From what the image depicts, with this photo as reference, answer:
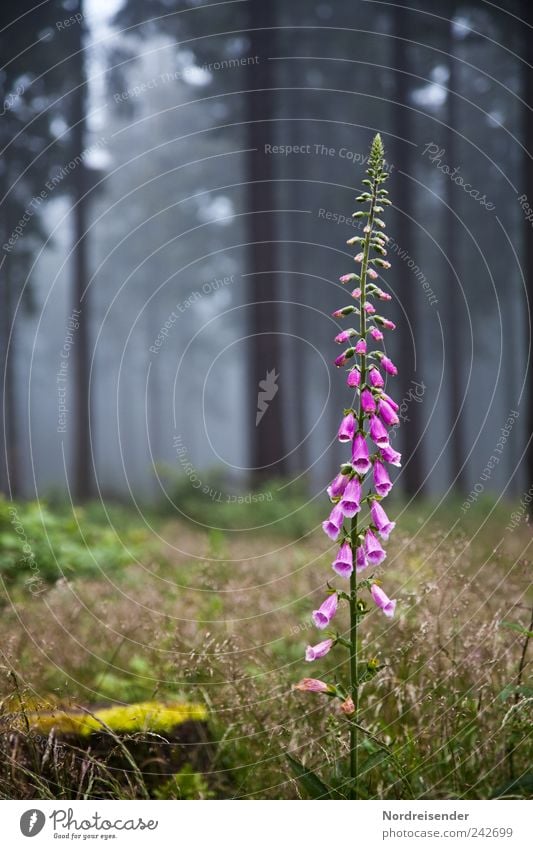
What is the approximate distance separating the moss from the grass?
0.09 m

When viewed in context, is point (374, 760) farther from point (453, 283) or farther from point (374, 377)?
point (453, 283)

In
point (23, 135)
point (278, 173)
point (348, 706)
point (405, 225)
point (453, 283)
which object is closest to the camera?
point (348, 706)

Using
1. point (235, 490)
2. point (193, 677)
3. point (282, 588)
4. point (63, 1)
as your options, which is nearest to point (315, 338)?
point (235, 490)

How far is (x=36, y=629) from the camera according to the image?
15.1 feet

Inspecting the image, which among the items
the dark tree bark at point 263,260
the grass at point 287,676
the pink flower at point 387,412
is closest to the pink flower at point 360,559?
the grass at point 287,676

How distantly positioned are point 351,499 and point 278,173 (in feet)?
51.1

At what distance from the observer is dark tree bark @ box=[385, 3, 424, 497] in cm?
1294

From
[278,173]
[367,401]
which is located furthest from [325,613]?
[278,173]

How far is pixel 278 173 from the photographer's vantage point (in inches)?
658

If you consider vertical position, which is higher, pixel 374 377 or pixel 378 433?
pixel 374 377

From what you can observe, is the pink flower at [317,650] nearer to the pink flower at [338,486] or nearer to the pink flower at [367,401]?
the pink flower at [338,486]

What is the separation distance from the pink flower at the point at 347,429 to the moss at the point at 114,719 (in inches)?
63.4

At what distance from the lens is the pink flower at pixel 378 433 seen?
8.30ft
